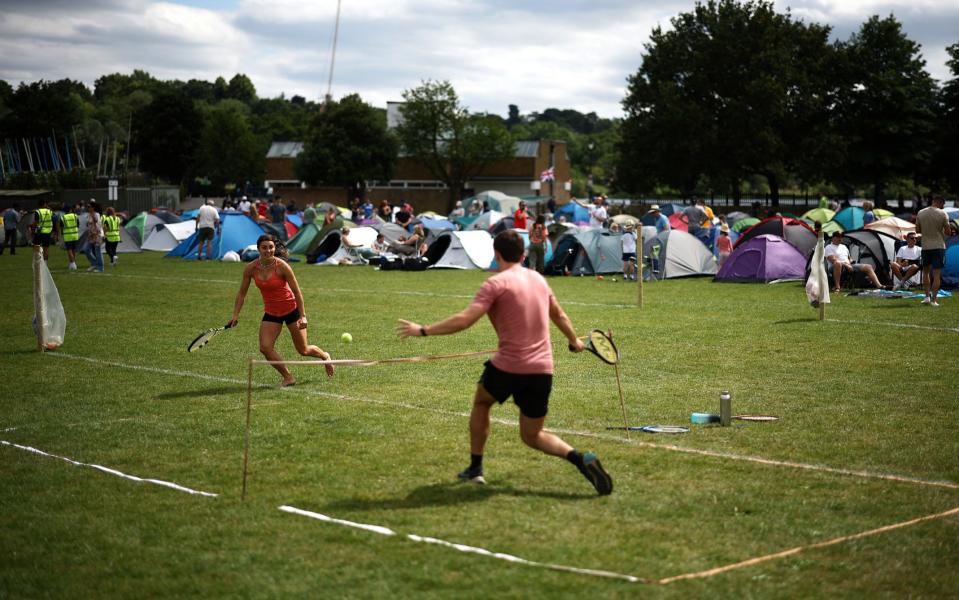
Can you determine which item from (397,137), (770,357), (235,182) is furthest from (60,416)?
(235,182)

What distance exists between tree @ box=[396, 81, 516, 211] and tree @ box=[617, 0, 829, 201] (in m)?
15.9

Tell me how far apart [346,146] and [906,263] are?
62077 millimetres

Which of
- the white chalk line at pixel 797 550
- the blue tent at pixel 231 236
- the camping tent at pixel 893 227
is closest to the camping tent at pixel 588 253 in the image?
the camping tent at pixel 893 227

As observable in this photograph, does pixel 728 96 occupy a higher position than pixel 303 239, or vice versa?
pixel 728 96

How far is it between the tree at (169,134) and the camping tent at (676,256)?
73.5 m

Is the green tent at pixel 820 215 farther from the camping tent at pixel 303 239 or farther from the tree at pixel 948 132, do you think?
the tree at pixel 948 132

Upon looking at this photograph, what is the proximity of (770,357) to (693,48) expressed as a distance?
5311 cm

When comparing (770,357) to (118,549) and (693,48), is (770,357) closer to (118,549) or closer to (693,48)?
(118,549)

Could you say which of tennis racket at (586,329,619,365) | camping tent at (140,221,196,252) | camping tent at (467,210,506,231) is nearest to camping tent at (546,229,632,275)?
camping tent at (467,210,506,231)

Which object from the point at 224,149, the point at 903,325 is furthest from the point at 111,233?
the point at 224,149

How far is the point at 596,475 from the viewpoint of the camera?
23.4ft

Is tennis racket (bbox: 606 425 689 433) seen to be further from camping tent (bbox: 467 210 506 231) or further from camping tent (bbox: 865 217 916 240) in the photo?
camping tent (bbox: 467 210 506 231)

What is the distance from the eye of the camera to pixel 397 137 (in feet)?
267

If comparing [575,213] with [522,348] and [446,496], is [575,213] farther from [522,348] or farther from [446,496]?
[446,496]
